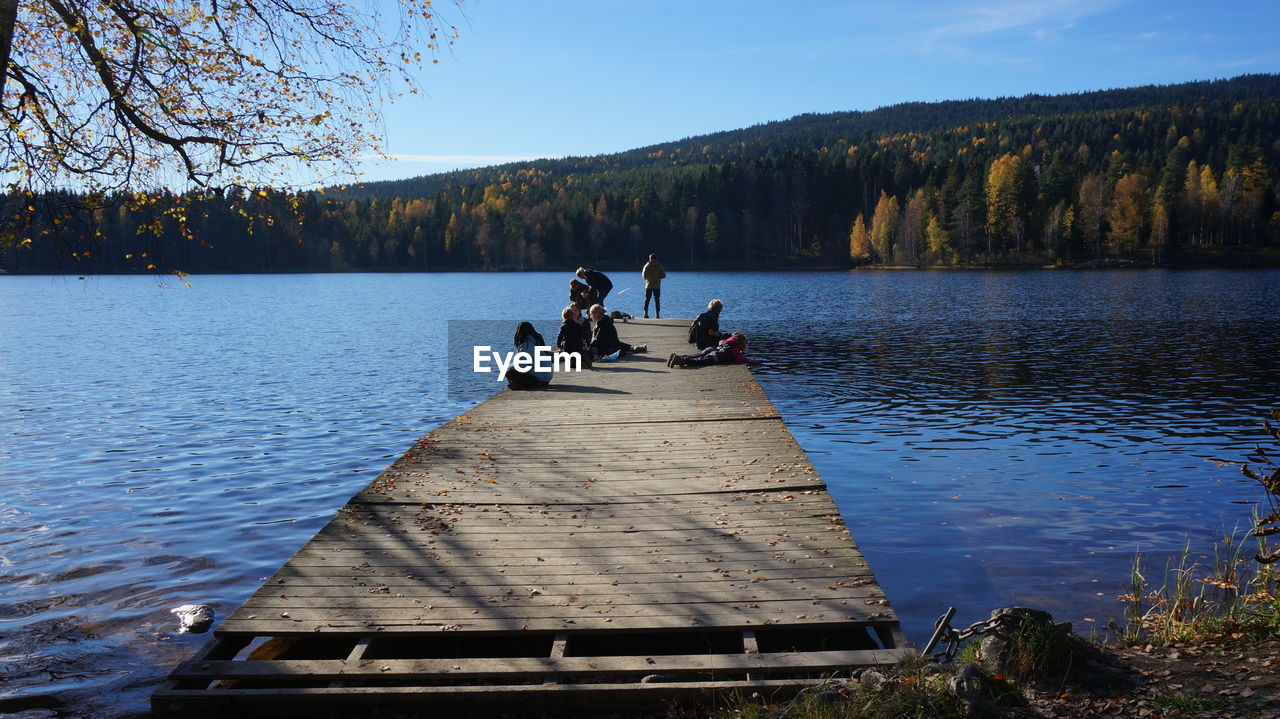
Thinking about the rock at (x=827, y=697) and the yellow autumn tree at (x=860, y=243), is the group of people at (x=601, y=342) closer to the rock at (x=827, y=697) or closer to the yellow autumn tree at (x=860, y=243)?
the rock at (x=827, y=697)

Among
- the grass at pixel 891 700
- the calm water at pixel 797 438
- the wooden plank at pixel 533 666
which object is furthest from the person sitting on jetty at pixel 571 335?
the grass at pixel 891 700

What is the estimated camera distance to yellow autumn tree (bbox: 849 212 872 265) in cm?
11275

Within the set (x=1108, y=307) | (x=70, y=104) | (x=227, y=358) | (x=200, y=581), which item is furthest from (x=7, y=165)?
(x=1108, y=307)

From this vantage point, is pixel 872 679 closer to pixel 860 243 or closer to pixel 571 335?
pixel 571 335

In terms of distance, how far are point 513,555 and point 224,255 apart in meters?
140

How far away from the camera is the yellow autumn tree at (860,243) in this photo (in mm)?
112750

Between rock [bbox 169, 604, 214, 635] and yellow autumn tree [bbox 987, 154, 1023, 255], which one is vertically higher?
yellow autumn tree [bbox 987, 154, 1023, 255]

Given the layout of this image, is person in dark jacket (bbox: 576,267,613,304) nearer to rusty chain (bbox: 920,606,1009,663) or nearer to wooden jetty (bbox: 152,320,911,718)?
wooden jetty (bbox: 152,320,911,718)

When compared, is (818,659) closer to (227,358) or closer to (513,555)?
(513,555)

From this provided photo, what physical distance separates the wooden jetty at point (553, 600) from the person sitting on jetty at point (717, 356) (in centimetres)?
887

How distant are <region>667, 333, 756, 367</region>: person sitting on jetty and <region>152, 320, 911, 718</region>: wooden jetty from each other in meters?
8.87


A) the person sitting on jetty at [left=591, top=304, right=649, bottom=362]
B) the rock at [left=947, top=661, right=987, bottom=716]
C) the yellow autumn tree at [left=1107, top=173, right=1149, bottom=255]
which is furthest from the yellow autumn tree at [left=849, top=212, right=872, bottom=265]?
the rock at [left=947, top=661, right=987, bottom=716]

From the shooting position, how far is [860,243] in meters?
113

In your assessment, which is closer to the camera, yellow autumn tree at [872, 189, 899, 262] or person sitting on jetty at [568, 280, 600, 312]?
person sitting on jetty at [568, 280, 600, 312]
